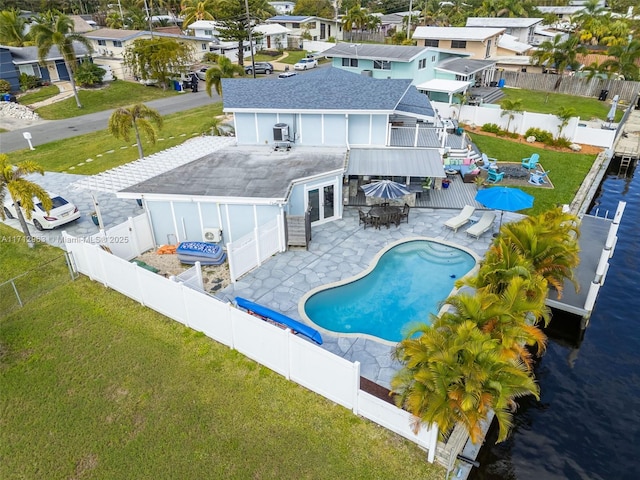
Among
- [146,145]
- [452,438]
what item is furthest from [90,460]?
[146,145]

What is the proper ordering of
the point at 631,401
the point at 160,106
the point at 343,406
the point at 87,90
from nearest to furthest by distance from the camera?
the point at 343,406 → the point at 631,401 → the point at 160,106 → the point at 87,90

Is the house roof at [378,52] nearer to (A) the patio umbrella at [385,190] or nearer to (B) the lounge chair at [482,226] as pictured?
(A) the patio umbrella at [385,190]

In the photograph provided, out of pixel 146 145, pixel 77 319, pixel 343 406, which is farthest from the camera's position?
pixel 146 145

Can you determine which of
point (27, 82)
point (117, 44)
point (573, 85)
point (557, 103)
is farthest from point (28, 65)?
point (573, 85)

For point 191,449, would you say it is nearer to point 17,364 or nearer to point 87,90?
point 17,364

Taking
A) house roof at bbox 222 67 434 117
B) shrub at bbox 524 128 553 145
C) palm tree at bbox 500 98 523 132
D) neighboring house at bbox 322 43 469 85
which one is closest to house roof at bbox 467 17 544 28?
neighboring house at bbox 322 43 469 85

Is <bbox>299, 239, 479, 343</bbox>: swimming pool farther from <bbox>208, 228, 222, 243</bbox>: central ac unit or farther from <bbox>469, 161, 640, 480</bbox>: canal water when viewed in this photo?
<bbox>208, 228, 222, 243</bbox>: central ac unit

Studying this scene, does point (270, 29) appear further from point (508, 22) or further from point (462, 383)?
point (462, 383)
